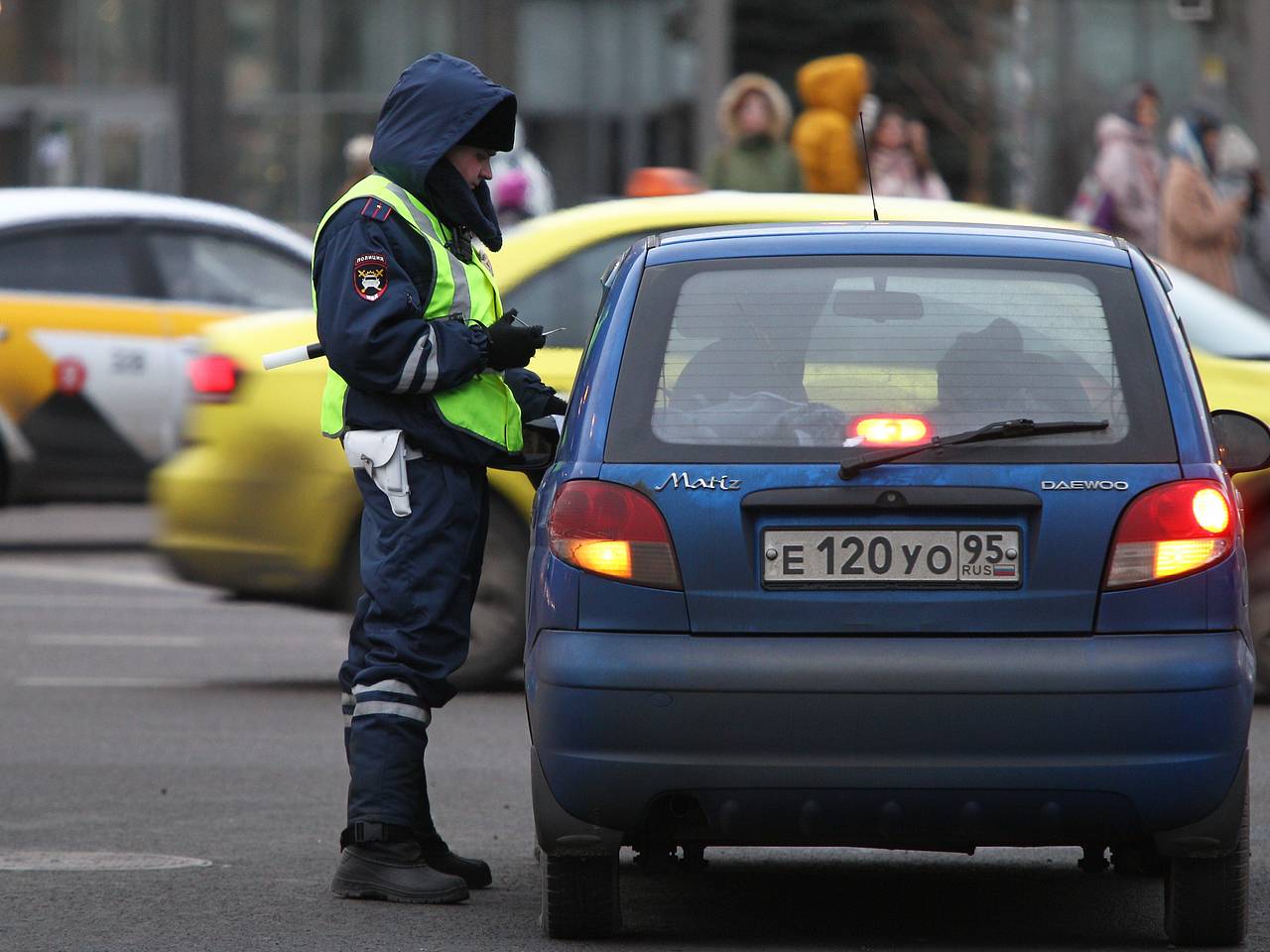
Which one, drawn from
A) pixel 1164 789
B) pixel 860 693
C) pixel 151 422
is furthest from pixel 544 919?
pixel 151 422

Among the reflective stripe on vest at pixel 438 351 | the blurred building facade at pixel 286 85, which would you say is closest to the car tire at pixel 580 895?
the reflective stripe on vest at pixel 438 351

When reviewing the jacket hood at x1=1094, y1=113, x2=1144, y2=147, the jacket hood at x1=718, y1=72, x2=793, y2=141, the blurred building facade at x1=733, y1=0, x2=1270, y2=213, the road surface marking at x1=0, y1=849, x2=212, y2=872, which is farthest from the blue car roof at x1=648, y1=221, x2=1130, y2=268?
the blurred building facade at x1=733, y1=0, x2=1270, y2=213

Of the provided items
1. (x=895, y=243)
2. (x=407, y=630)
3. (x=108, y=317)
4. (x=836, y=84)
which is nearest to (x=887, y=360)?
(x=895, y=243)

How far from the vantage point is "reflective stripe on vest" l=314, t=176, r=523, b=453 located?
565 cm

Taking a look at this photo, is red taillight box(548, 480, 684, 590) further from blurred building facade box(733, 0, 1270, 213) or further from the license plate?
blurred building facade box(733, 0, 1270, 213)

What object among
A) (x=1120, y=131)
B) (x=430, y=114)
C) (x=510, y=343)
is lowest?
(x=1120, y=131)

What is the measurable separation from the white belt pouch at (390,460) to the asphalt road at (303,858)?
0.87 meters

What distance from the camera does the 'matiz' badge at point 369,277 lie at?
220 inches

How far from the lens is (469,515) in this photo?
5719 mm

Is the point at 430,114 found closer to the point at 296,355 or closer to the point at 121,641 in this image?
the point at 296,355

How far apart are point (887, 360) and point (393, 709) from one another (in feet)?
4.55

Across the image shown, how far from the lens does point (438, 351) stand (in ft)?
18.2

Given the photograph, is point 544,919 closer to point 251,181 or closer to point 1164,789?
point 1164,789

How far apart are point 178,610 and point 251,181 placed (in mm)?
24391
